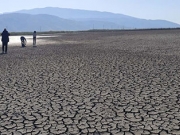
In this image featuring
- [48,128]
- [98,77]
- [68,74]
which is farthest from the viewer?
[68,74]

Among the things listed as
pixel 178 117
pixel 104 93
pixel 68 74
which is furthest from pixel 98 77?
pixel 178 117

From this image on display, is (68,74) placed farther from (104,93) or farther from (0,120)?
(0,120)

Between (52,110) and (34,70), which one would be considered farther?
(34,70)

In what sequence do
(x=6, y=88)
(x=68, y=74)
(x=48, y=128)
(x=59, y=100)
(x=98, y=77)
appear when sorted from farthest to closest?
1. (x=68, y=74)
2. (x=98, y=77)
3. (x=6, y=88)
4. (x=59, y=100)
5. (x=48, y=128)

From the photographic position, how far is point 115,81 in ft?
37.1

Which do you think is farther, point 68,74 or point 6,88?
point 68,74

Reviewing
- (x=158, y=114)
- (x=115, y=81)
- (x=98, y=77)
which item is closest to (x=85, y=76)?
(x=98, y=77)

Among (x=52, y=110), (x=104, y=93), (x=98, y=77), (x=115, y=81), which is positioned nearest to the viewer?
(x=52, y=110)

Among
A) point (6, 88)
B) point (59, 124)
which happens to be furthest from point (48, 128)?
point (6, 88)

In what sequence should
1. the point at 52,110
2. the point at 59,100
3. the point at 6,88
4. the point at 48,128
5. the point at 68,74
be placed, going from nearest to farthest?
the point at 48,128 < the point at 52,110 < the point at 59,100 < the point at 6,88 < the point at 68,74

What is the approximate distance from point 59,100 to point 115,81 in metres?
3.39

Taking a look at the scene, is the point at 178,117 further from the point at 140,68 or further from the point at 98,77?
the point at 140,68

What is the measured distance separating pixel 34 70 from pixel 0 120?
760 centimetres

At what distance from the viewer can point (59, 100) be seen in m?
8.73
